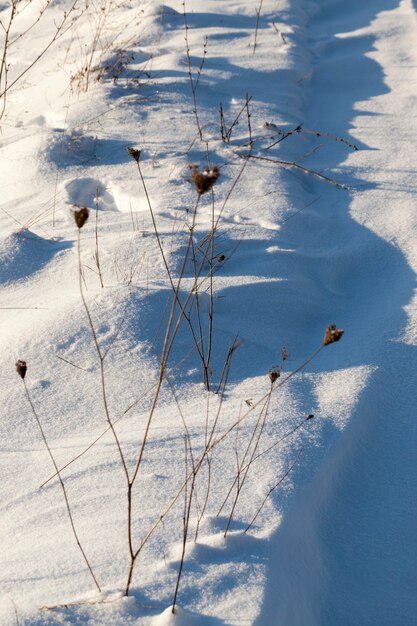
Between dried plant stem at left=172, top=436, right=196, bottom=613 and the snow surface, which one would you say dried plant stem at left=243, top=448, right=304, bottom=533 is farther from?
dried plant stem at left=172, top=436, right=196, bottom=613

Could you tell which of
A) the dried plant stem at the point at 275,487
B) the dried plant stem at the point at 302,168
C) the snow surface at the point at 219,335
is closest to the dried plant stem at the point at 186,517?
the snow surface at the point at 219,335

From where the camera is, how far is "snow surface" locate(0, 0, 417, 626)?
5.36 feet

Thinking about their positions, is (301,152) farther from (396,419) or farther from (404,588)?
(404,588)

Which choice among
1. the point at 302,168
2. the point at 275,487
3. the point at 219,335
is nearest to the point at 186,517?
the point at 275,487

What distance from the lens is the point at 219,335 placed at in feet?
8.02

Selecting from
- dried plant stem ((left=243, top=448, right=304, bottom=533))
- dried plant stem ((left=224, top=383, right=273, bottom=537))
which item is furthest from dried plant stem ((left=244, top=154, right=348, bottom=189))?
dried plant stem ((left=243, top=448, right=304, bottom=533))

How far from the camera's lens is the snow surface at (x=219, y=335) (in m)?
1.63

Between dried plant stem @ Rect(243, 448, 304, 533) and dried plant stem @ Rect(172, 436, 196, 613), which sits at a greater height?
dried plant stem @ Rect(172, 436, 196, 613)

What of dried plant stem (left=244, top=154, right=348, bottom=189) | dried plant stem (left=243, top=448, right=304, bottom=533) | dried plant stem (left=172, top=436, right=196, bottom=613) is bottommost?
dried plant stem (left=244, top=154, right=348, bottom=189)

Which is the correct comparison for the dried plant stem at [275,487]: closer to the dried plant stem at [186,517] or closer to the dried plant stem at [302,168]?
the dried plant stem at [186,517]

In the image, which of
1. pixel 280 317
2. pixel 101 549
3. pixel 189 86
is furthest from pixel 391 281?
pixel 189 86

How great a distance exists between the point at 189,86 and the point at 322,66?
1018 mm

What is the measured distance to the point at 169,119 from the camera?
3971 mm

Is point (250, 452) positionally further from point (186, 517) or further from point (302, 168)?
point (302, 168)
